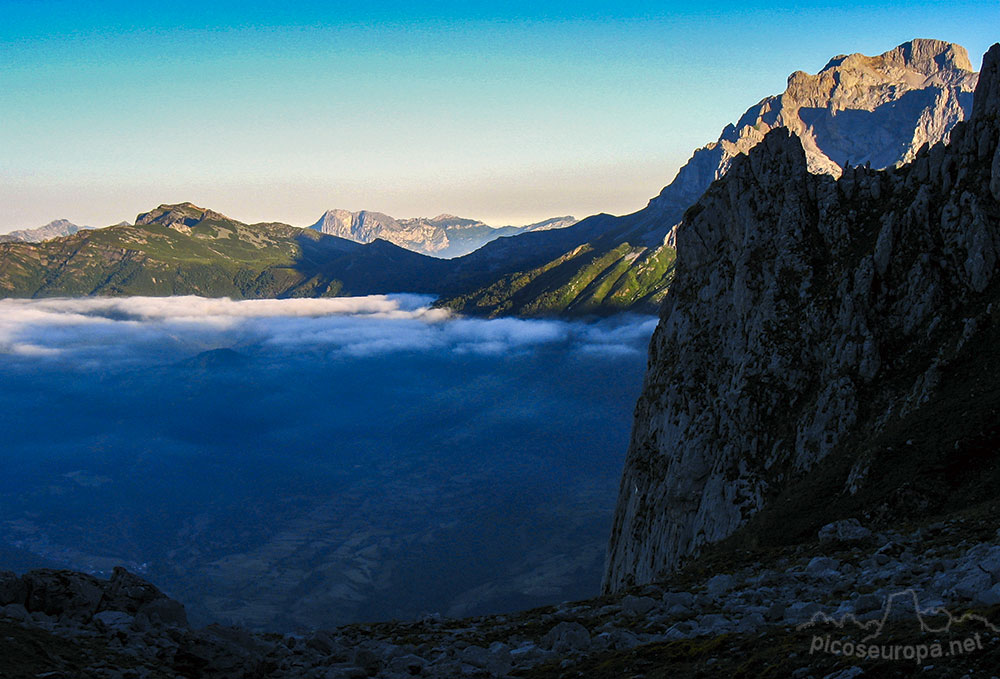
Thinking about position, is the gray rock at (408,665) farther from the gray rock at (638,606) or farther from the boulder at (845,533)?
the boulder at (845,533)

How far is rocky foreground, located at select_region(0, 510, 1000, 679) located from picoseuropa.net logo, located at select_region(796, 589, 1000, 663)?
99 mm

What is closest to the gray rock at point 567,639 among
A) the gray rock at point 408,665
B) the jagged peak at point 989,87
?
the gray rock at point 408,665

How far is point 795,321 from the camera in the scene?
78.8 meters

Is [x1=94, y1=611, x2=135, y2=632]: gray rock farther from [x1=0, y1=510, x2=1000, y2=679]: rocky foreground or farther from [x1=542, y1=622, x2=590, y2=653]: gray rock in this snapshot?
[x1=542, y1=622, x2=590, y2=653]: gray rock

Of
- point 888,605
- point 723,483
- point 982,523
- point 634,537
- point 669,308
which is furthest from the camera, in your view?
point 669,308

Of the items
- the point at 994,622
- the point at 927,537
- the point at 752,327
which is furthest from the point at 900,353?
the point at 994,622

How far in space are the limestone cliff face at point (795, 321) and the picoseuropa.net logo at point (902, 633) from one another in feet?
114

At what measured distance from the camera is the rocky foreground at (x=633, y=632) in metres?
20.8

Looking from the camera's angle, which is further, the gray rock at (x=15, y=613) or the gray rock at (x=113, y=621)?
the gray rock at (x=113, y=621)

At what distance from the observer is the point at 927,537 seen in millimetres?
35219

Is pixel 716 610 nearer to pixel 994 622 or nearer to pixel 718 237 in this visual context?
pixel 994 622

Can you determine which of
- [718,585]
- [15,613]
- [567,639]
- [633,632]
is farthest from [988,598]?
[15,613]

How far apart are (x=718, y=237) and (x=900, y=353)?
3771 centimetres

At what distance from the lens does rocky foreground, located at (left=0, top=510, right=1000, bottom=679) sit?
68.2 feet
